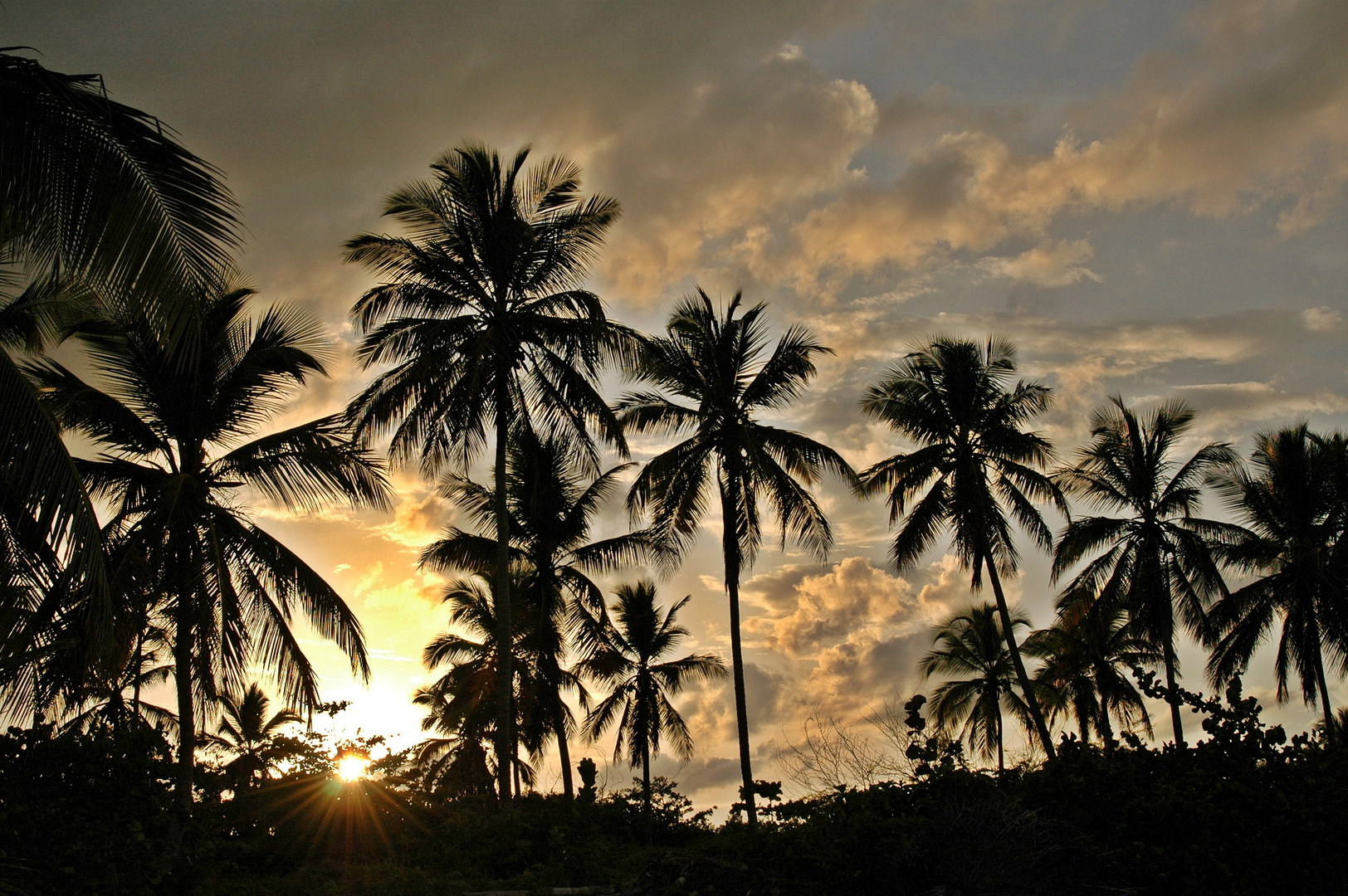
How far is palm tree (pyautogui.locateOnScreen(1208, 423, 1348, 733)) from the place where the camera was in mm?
21203

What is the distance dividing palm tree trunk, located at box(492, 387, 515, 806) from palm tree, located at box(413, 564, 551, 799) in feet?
10.2

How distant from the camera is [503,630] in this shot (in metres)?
15.2

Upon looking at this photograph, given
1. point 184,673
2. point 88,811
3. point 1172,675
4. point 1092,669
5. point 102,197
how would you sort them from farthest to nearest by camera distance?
point 1092,669
point 1172,675
point 184,673
point 88,811
point 102,197

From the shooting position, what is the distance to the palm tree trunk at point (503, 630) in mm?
14352

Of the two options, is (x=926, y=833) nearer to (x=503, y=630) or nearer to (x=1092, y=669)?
(x=503, y=630)

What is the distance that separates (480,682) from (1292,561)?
2022cm

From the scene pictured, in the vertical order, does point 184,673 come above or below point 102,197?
below

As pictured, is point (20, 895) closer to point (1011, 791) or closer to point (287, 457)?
point (287, 457)

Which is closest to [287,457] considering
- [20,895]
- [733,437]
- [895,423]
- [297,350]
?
[297,350]

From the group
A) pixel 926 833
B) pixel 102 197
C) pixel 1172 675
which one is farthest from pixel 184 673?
pixel 1172 675

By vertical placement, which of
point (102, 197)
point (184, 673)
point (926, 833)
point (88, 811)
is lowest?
point (926, 833)

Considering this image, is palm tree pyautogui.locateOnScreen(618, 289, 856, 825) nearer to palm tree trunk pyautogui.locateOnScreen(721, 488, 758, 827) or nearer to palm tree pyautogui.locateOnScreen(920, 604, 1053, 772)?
palm tree trunk pyautogui.locateOnScreen(721, 488, 758, 827)

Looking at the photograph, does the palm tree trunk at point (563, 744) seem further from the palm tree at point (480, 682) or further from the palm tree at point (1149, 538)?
the palm tree at point (1149, 538)

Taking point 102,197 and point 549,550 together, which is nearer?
point 102,197
